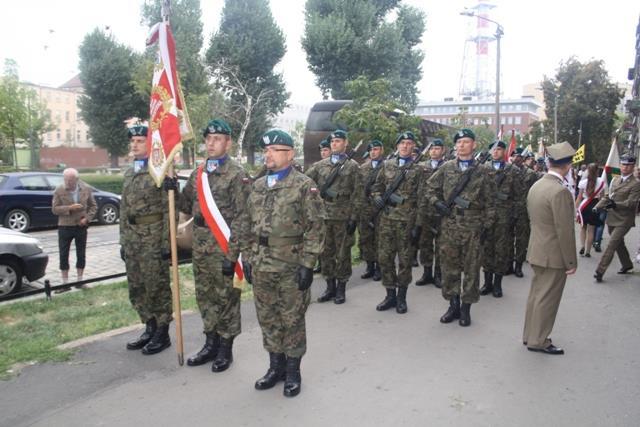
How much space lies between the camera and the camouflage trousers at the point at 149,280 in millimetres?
4797

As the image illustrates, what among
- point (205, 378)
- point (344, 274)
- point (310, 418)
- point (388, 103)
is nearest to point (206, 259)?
point (205, 378)

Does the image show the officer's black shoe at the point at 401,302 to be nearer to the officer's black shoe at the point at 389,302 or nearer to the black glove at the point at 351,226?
the officer's black shoe at the point at 389,302

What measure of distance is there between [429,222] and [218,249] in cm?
371

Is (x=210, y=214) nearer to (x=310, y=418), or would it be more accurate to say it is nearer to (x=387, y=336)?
(x=310, y=418)

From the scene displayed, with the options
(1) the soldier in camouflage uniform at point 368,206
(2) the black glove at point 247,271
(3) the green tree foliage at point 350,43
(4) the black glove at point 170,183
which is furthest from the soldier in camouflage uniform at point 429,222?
(3) the green tree foliage at point 350,43

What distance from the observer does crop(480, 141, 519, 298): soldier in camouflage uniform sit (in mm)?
7043

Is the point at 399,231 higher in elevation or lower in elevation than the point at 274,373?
higher

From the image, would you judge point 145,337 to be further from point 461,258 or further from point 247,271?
point 461,258

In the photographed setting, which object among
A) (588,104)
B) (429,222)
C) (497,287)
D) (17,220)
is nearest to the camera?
(497,287)

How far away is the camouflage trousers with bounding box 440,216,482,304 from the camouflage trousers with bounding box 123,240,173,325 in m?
3.05

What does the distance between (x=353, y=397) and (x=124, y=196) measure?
2877 mm

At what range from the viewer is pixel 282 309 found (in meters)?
3.99

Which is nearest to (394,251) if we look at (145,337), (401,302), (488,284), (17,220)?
(401,302)

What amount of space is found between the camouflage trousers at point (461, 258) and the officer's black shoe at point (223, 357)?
2.60 m
